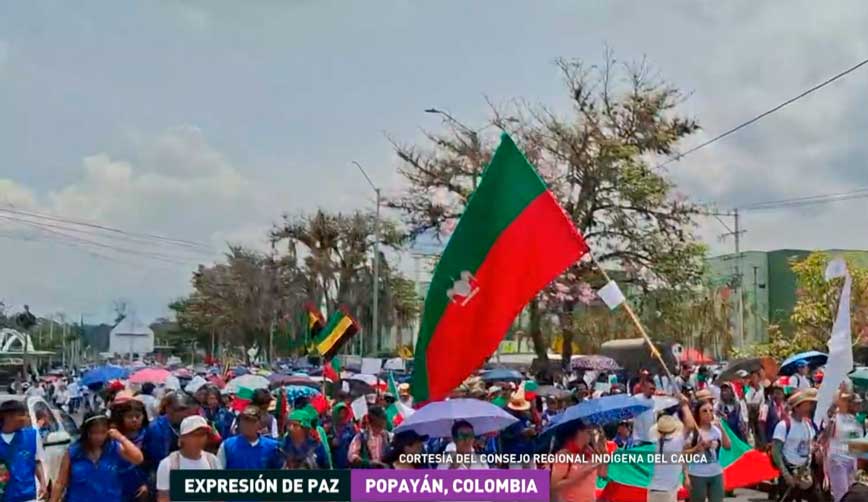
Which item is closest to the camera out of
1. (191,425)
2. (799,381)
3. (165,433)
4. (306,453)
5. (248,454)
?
(191,425)

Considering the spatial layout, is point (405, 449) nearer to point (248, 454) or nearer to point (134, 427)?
point (248, 454)

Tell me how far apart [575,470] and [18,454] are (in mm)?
4069

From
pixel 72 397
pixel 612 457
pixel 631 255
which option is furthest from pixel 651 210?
pixel 612 457

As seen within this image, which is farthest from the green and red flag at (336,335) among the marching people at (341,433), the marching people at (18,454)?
the marching people at (18,454)

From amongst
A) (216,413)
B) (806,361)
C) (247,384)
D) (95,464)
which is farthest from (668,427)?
(806,361)

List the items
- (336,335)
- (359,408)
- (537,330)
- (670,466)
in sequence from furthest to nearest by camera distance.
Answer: (537,330) → (336,335) → (359,408) → (670,466)

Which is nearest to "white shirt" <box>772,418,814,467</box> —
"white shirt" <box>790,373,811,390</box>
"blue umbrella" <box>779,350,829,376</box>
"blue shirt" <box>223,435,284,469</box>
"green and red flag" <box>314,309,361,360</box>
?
"blue shirt" <box>223,435,284,469</box>

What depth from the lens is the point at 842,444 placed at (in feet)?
35.9

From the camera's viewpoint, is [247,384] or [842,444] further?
[247,384]

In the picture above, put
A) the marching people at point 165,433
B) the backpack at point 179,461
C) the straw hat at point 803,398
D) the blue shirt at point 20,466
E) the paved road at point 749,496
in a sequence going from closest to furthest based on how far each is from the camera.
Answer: the backpack at point 179,461
the blue shirt at point 20,466
the marching people at point 165,433
the straw hat at point 803,398
the paved road at point 749,496

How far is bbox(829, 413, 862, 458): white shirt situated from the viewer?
1088 centimetres

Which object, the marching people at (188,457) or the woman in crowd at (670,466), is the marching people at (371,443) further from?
the marching people at (188,457)
